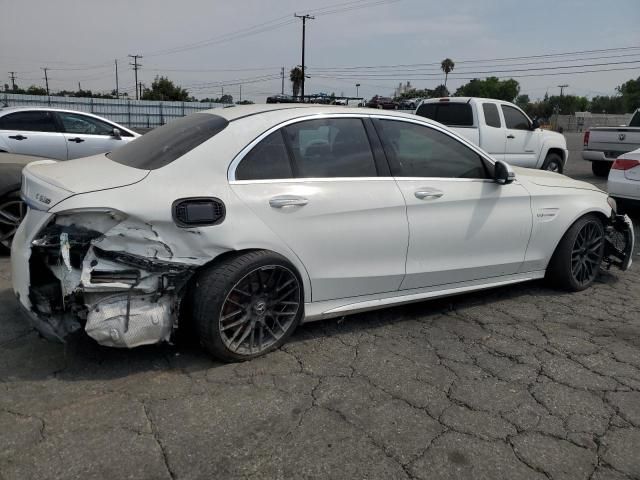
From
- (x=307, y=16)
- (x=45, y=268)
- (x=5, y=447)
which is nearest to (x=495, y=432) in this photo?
(x=5, y=447)

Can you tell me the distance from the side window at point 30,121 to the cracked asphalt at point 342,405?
5.67m

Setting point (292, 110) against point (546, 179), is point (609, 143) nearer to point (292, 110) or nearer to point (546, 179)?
point (546, 179)

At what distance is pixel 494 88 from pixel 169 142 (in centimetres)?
11550

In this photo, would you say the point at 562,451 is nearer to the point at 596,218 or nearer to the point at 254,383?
the point at 254,383

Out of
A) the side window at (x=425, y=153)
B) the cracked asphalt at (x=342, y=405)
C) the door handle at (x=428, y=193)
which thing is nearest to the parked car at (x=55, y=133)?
the cracked asphalt at (x=342, y=405)

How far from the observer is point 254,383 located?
121 inches

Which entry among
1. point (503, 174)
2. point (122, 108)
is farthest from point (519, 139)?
point (122, 108)

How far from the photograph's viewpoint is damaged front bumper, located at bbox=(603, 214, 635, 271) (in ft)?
16.5

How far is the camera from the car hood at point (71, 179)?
9.68ft

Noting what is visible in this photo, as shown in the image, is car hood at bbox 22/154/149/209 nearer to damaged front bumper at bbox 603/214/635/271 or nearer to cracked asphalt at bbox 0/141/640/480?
cracked asphalt at bbox 0/141/640/480

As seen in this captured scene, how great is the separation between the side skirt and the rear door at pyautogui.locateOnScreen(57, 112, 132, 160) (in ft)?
21.4

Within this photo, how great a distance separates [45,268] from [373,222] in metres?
2.04

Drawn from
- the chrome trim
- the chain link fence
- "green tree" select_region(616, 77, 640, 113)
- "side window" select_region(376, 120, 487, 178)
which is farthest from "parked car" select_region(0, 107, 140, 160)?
"green tree" select_region(616, 77, 640, 113)

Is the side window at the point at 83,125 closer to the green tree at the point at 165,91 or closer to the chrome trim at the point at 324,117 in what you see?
the chrome trim at the point at 324,117
